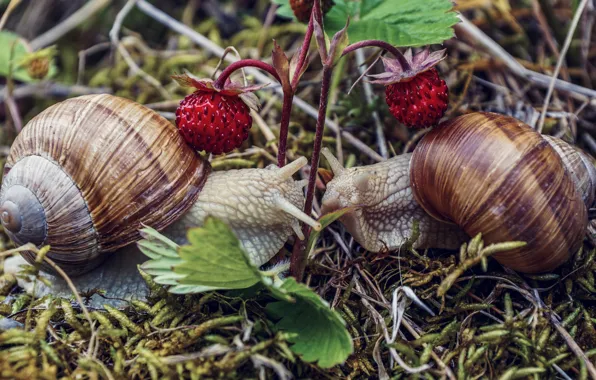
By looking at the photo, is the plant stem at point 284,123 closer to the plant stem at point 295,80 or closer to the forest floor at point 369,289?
the plant stem at point 295,80

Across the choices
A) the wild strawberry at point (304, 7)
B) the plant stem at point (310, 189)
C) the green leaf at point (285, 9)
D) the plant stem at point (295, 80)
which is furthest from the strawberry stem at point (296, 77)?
the green leaf at point (285, 9)

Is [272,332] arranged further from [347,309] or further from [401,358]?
[401,358]

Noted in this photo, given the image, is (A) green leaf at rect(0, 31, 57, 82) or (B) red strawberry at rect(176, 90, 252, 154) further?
(A) green leaf at rect(0, 31, 57, 82)

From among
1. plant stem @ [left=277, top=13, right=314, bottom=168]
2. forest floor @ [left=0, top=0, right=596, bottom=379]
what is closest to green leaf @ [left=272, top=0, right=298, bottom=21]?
forest floor @ [left=0, top=0, right=596, bottom=379]

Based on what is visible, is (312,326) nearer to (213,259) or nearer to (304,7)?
(213,259)

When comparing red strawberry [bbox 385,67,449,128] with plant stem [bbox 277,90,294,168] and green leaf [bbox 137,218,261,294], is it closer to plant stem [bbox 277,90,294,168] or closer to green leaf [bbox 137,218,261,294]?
plant stem [bbox 277,90,294,168]

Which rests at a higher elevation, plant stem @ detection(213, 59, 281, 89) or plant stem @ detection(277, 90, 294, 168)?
plant stem @ detection(213, 59, 281, 89)

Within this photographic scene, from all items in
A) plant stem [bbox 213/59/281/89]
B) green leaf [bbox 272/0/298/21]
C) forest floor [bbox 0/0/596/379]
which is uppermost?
green leaf [bbox 272/0/298/21]
